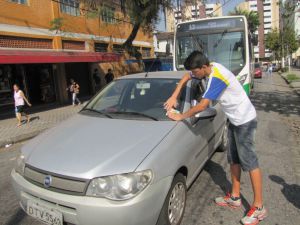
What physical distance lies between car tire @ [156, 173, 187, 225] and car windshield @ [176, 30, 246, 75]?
701 centimetres

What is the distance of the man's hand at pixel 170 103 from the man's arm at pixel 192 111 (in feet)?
0.52

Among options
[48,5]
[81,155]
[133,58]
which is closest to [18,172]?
[81,155]

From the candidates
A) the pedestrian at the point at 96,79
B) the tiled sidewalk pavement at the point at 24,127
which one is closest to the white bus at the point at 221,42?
the tiled sidewalk pavement at the point at 24,127

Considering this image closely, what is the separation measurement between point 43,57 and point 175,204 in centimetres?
1265

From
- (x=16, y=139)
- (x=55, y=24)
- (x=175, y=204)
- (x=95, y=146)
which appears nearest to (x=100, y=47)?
(x=55, y=24)

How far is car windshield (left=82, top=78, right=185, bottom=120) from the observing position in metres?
4.00

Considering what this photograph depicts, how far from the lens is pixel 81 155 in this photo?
305 centimetres

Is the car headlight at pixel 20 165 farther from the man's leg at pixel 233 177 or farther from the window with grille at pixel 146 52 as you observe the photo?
the window with grille at pixel 146 52

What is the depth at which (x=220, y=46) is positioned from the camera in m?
10.4

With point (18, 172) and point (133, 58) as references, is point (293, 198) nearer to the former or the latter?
point (18, 172)

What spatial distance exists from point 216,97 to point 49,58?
41.9ft

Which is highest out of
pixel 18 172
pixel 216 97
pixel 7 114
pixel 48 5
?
pixel 48 5

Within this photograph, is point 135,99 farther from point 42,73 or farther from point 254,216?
point 42,73

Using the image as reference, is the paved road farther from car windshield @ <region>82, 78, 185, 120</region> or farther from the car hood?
car windshield @ <region>82, 78, 185, 120</region>
